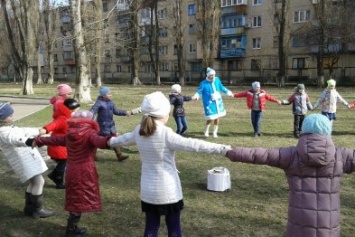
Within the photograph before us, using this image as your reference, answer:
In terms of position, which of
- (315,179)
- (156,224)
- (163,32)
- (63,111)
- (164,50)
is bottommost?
(156,224)

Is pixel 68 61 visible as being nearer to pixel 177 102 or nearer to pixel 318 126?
pixel 177 102

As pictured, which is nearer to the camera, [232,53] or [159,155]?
[159,155]

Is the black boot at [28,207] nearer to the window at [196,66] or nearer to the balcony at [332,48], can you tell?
the balcony at [332,48]

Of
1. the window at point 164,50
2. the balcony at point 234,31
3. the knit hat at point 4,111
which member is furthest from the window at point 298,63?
the knit hat at point 4,111

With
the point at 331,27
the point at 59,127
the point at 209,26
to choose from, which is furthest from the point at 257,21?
the point at 59,127

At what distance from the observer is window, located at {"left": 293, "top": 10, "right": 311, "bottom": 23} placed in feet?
150

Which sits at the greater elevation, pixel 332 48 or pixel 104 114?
pixel 332 48

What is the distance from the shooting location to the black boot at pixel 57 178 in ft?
20.2

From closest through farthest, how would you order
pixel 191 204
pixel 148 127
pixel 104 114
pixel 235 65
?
pixel 148 127, pixel 191 204, pixel 104 114, pixel 235 65

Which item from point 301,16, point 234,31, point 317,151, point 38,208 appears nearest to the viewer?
point 317,151

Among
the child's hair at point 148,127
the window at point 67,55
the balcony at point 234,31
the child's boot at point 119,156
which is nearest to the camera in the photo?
the child's hair at point 148,127

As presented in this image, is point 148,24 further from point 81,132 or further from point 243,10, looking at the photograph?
point 81,132

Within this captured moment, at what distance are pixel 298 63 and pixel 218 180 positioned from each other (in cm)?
4421

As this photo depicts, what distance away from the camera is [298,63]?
4725 centimetres
